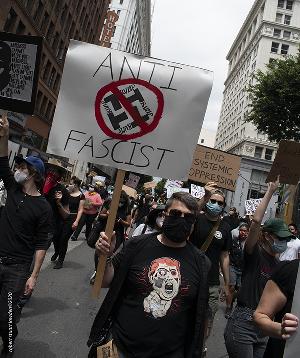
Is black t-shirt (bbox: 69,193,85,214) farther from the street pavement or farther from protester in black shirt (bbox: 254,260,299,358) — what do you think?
protester in black shirt (bbox: 254,260,299,358)

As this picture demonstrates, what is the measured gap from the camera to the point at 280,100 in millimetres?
32281

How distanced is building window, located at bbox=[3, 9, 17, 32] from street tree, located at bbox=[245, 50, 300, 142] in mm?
16694

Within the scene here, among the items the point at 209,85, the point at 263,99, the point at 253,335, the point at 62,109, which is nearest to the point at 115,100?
the point at 62,109

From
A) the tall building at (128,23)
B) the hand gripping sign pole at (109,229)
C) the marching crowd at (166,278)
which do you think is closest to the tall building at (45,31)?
the tall building at (128,23)

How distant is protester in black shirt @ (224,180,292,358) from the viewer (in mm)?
3957

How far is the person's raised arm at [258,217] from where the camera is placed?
3.63 meters

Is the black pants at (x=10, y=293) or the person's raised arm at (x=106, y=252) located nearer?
the person's raised arm at (x=106, y=252)

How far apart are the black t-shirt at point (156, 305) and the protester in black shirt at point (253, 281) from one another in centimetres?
111

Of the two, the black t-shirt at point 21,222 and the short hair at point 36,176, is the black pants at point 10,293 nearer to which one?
the black t-shirt at point 21,222

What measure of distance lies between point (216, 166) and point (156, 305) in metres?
6.99

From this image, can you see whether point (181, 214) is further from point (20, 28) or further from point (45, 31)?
point (45, 31)

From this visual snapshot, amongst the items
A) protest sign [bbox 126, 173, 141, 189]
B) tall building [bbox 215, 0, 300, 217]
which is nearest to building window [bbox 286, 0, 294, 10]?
tall building [bbox 215, 0, 300, 217]

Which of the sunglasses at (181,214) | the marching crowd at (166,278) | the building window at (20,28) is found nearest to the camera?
the marching crowd at (166,278)

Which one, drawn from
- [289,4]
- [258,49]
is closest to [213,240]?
[258,49]
